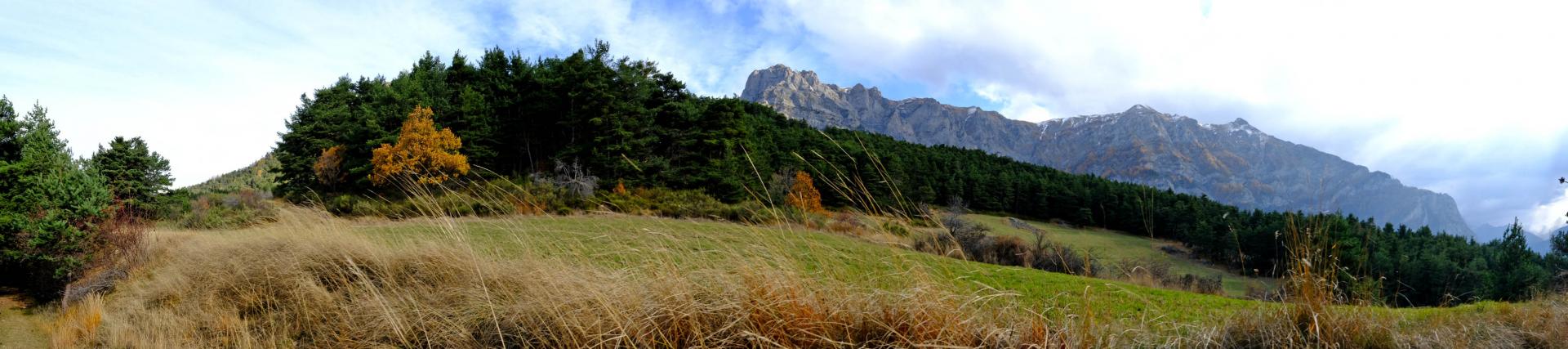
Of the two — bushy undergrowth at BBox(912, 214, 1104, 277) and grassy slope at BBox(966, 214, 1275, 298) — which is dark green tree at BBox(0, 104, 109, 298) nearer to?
bushy undergrowth at BBox(912, 214, 1104, 277)

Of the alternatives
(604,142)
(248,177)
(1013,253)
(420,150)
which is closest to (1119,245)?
(1013,253)

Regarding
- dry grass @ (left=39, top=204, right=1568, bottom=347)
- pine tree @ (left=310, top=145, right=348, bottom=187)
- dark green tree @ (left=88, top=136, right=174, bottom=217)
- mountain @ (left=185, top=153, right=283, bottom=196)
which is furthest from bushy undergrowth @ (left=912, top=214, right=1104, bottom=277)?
mountain @ (left=185, top=153, right=283, bottom=196)

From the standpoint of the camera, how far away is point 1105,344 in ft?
7.73

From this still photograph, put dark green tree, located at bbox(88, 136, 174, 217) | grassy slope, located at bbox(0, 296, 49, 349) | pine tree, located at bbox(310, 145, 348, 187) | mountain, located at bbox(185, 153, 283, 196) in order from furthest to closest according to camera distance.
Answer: mountain, located at bbox(185, 153, 283, 196), pine tree, located at bbox(310, 145, 348, 187), dark green tree, located at bbox(88, 136, 174, 217), grassy slope, located at bbox(0, 296, 49, 349)

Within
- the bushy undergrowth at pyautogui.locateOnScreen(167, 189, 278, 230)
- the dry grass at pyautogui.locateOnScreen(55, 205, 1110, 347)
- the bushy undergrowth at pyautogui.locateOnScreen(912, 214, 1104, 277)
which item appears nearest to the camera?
the dry grass at pyautogui.locateOnScreen(55, 205, 1110, 347)

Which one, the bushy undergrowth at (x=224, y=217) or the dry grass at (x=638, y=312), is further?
the bushy undergrowth at (x=224, y=217)

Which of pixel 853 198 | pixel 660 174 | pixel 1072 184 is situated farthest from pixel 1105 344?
pixel 1072 184

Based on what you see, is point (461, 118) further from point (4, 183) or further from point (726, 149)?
point (4, 183)

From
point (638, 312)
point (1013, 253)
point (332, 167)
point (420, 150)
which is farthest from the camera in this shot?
point (332, 167)

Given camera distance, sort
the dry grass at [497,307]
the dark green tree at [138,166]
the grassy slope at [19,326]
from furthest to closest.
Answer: the dark green tree at [138,166] → the grassy slope at [19,326] → the dry grass at [497,307]

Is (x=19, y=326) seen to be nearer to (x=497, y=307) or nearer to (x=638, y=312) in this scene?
(x=497, y=307)

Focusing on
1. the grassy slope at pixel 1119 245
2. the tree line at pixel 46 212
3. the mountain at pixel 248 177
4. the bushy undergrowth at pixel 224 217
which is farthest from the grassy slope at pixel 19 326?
the mountain at pixel 248 177

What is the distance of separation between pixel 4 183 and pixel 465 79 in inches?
1430

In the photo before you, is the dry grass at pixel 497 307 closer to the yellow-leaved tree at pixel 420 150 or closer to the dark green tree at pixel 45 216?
the dark green tree at pixel 45 216
